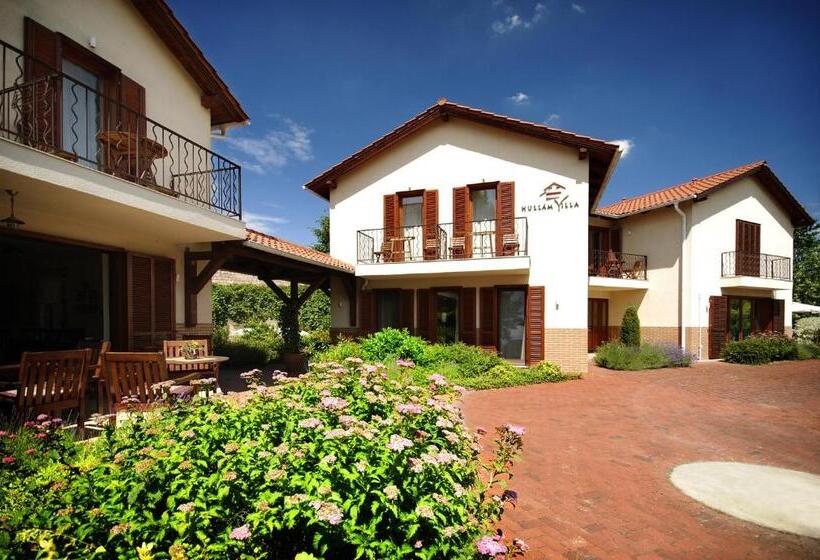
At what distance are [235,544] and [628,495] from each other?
12.4 ft

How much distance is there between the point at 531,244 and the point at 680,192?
9018 mm

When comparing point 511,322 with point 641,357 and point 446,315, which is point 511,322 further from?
point 641,357

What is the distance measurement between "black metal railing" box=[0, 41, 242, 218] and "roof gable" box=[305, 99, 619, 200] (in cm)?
542

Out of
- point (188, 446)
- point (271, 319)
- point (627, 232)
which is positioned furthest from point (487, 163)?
point (271, 319)

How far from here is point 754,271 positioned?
16.8 meters

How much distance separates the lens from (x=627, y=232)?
17484 millimetres

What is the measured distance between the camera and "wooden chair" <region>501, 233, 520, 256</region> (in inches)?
468

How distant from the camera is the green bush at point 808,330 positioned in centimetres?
1948

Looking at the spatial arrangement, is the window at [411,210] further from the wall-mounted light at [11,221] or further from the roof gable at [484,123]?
the wall-mounted light at [11,221]

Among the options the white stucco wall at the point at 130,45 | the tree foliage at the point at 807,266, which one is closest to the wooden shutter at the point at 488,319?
the white stucco wall at the point at 130,45

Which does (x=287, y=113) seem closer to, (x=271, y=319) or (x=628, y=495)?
(x=271, y=319)

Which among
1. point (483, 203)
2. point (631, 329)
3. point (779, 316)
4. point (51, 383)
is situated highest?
point (483, 203)

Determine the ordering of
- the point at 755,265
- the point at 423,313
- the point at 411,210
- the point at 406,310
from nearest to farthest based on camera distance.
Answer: the point at 423,313
the point at 406,310
the point at 411,210
the point at 755,265

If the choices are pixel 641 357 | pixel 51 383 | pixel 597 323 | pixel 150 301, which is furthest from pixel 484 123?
pixel 51 383
